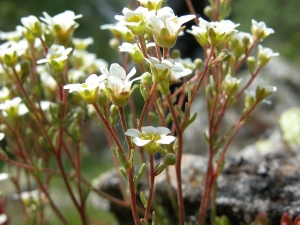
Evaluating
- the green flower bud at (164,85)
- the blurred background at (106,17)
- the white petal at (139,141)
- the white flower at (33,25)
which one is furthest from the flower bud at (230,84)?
the blurred background at (106,17)

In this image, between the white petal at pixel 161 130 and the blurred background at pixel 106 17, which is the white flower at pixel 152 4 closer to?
the white petal at pixel 161 130

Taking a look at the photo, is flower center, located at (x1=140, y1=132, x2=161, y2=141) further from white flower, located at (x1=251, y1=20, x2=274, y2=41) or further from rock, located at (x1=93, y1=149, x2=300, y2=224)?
rock, located at (x1=93, y1=149, x2=300, y2=224)

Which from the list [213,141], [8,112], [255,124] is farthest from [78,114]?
[255,124]

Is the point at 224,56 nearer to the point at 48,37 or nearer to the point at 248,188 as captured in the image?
the point at 48,37

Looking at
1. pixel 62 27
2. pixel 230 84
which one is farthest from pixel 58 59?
pixel 230 84

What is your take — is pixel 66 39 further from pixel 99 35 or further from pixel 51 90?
pixel 99 35
